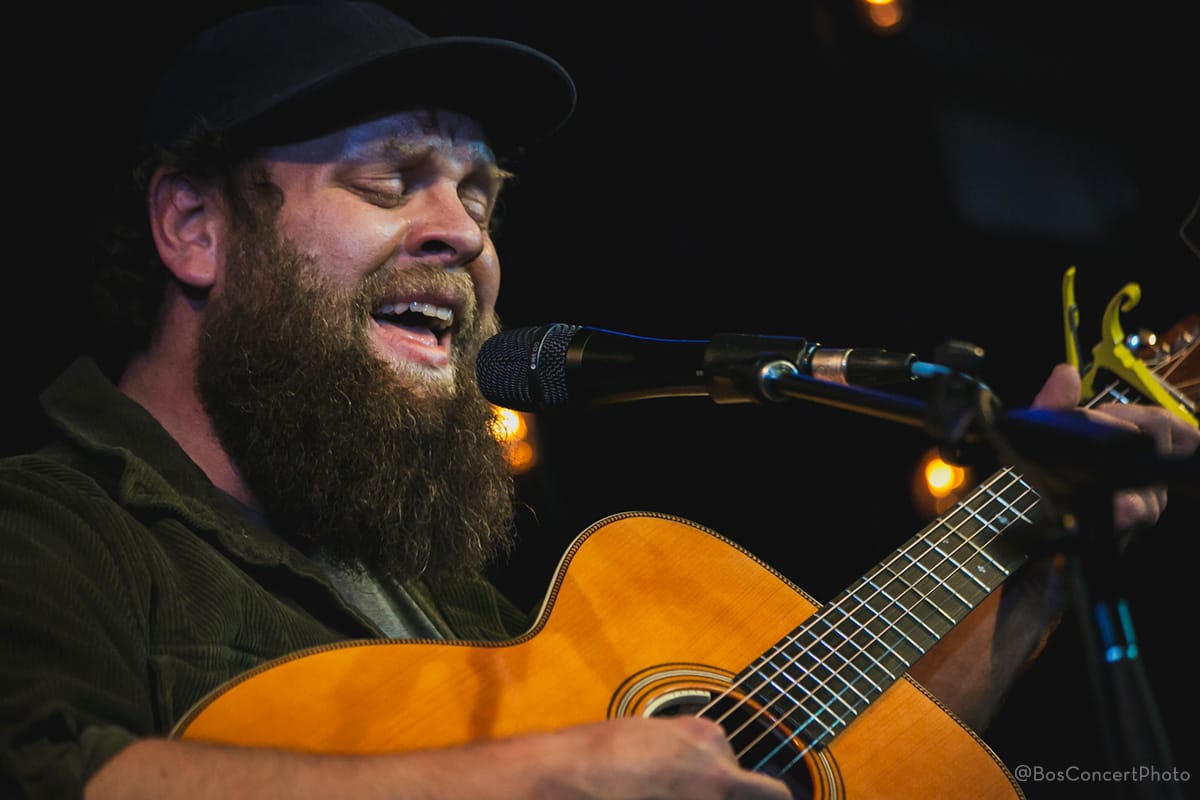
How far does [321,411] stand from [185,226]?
2.12 feet

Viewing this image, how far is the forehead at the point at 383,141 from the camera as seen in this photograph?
2408 mm

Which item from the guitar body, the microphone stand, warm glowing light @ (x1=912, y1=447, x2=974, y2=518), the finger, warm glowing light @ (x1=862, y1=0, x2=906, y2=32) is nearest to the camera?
the microphone stand

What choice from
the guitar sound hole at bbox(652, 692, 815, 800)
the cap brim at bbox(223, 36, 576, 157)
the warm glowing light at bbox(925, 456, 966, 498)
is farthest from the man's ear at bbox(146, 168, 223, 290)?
the warm glowing light at bbox(925, 456, 966, 498)

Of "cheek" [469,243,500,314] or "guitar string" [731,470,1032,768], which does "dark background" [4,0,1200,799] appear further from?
"guitar string" [731,470,1032,768]

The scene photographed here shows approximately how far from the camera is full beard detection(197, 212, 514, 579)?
7.60 feet

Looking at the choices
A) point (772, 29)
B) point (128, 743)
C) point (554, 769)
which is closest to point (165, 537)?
point (128, 743)

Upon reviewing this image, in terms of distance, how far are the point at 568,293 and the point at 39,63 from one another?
6.78 feet

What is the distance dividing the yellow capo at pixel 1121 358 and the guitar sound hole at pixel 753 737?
92cm

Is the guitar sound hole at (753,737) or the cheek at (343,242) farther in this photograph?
the cheek at (343,242)

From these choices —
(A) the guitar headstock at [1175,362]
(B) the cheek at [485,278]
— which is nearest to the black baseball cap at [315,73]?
(B) the cheek at [485,278]

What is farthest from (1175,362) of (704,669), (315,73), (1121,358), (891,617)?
(315,73)

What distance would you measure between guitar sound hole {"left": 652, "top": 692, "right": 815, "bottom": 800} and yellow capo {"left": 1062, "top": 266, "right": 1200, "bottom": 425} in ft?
3.02

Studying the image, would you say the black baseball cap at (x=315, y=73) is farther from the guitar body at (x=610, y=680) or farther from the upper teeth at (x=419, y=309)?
the guitar body at (x=610, y=680)

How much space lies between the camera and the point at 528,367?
5.87 ft
